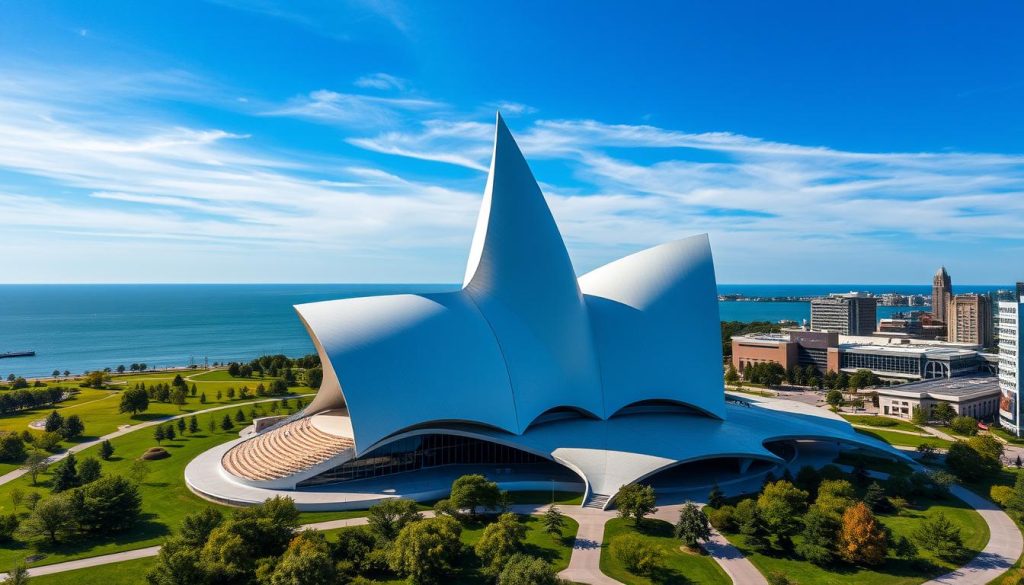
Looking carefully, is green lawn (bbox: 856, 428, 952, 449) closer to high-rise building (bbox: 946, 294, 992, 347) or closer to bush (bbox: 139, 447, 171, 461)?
bush (bbox: 139, 447, 171, 461)

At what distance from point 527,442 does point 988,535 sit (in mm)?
→ 21005

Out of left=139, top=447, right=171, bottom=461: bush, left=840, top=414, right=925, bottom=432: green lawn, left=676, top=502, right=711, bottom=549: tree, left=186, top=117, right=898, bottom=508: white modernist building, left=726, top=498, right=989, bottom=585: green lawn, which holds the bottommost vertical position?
left=840, top=414, right=925, bottom=432: green lawn

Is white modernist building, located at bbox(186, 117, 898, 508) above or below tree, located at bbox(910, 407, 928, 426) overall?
above

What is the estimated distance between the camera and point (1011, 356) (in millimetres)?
42156

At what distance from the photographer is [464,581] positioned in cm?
1972

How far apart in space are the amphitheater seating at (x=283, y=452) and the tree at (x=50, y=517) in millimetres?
8168

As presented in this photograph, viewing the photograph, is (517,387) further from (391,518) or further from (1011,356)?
(1011,356)

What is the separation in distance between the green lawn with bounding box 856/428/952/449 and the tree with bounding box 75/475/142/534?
46363mm

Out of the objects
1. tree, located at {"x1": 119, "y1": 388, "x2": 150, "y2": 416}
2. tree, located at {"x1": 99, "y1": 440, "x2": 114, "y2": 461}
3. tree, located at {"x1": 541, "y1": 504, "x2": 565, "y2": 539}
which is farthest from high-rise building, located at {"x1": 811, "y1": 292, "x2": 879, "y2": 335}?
tree, located at {"x1": 99, "y1": 440, "x2": 114, "y2": 461}

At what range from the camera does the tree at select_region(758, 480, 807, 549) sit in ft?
73.0

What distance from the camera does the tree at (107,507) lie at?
23.2 m

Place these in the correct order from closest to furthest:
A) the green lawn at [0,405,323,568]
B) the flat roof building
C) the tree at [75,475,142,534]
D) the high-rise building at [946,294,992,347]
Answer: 1. the green lawn at [0,405,323,568]
2. the tree at [75,475,142,534]
3. the flat roof building
4. the high-rise building at [946,294,992,347]

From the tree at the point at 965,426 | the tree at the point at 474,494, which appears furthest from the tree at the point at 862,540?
the tree at the point at 965,426

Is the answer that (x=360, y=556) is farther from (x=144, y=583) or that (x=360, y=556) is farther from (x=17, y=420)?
(x=17, y=420)
